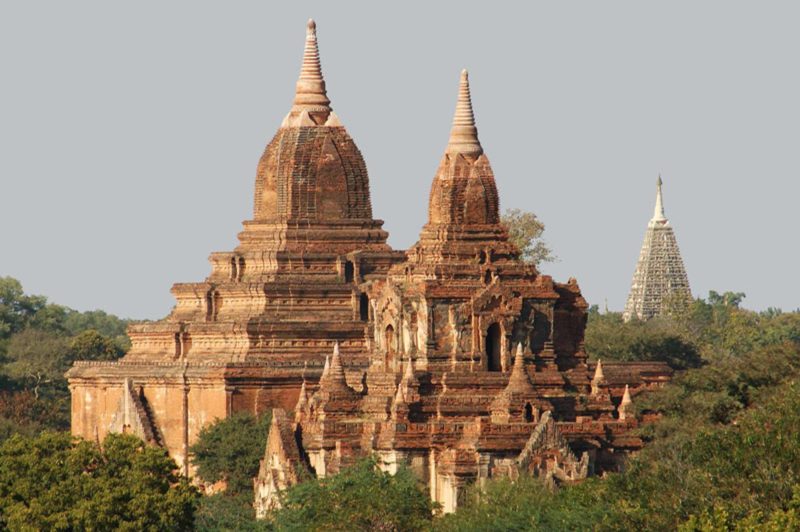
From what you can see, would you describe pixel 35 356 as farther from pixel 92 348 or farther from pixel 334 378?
pixel 334 378

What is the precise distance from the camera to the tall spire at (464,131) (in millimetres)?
80688

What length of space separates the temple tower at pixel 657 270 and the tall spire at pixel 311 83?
53319 millimetres

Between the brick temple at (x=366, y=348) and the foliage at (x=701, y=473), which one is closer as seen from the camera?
the foliage at (x=701, y=473)

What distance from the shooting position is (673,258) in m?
150

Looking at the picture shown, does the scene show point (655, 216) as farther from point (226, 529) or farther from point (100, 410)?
point (226, 529)

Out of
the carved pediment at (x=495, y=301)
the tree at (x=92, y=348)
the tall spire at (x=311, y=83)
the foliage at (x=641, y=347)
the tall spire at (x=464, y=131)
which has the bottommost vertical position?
the carved pediment at (x=495, y=301)

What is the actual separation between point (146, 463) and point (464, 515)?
21.6ft

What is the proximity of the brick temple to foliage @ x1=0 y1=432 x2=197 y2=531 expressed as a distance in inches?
154

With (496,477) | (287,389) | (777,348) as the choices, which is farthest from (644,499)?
(287,389)

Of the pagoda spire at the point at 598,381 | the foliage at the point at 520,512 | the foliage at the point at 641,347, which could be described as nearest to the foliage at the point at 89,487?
the foliage at the point at 520,512

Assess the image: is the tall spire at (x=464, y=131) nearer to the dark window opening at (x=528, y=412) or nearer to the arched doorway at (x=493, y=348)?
the arched doorway at (x=493, y=348)

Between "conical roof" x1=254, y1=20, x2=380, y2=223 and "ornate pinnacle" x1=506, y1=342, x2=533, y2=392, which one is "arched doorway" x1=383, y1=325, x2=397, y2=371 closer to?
"ornate pinnacle" x1=506, y1=342, x2=533, y2=392

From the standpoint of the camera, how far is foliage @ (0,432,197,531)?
7019cm

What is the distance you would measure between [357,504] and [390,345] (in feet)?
32.4
